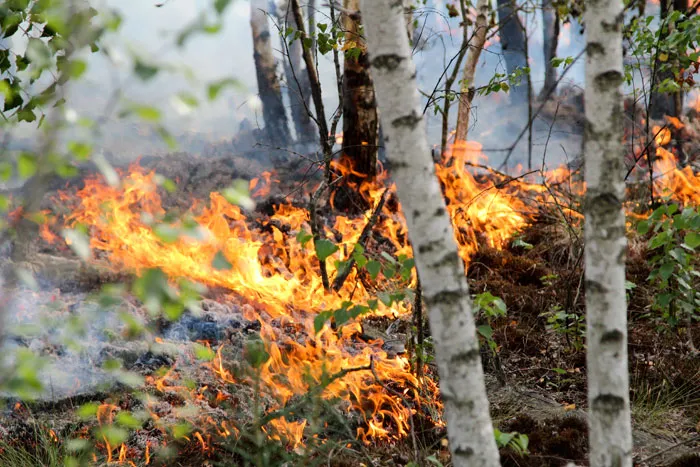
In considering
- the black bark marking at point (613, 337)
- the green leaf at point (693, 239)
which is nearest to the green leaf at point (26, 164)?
the black bark marking at point (613, 337)

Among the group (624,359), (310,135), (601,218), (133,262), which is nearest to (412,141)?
(601,218)

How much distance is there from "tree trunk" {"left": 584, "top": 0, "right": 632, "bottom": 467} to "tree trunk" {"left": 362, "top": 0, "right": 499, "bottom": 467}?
1.24 feet

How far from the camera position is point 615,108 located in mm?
1792

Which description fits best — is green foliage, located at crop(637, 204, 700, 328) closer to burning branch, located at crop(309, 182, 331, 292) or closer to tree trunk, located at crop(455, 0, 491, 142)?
burning branch, located at crop(309, 182, 331, 292)

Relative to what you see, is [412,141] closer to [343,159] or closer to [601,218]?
[601,218]

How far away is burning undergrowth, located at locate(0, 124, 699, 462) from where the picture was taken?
2934mm

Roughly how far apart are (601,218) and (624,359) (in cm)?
46

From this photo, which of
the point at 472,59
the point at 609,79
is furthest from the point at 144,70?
the point at 472,59

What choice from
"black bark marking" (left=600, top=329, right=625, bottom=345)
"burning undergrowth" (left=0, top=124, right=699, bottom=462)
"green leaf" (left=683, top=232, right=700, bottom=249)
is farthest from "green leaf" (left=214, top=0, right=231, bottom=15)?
"green leaf" (left=683, top=232, right=700, bottom=249)

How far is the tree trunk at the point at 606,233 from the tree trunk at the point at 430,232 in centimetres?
38

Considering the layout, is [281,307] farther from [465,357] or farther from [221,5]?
[221,5]

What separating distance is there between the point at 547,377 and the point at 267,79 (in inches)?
380

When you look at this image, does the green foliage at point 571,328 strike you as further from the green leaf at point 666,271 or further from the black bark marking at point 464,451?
the black bark marking at point 464,451

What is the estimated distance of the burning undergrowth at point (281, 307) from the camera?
115 inches
